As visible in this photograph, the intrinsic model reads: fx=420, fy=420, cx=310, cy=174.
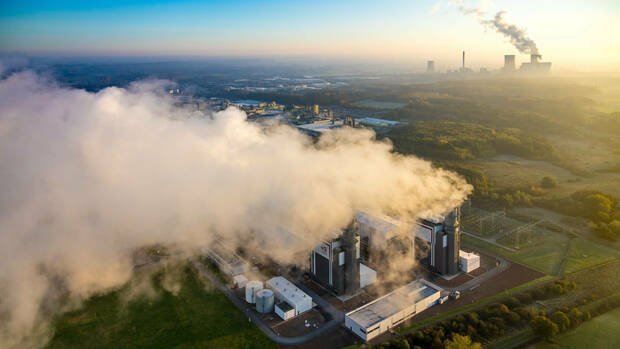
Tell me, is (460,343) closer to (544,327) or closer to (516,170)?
(544,327)

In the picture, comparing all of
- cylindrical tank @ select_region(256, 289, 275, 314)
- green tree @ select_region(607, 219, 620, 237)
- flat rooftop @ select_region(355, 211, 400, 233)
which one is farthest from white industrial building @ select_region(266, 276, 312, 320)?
green tree @ select_region(607, 219, 620, 237)

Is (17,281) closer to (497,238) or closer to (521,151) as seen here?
(497,238)

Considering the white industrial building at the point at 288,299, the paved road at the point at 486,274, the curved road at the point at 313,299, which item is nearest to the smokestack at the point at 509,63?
the paved road at the point at 486,274

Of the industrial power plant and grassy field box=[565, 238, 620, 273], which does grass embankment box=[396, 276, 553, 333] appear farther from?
the industrial power plant

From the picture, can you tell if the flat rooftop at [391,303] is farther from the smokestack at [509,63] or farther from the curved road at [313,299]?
the smokestack at [509,63]

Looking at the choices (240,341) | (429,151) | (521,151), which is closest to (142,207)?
(240,341)

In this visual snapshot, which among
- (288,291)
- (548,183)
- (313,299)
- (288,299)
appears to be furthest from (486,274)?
(548,183)
